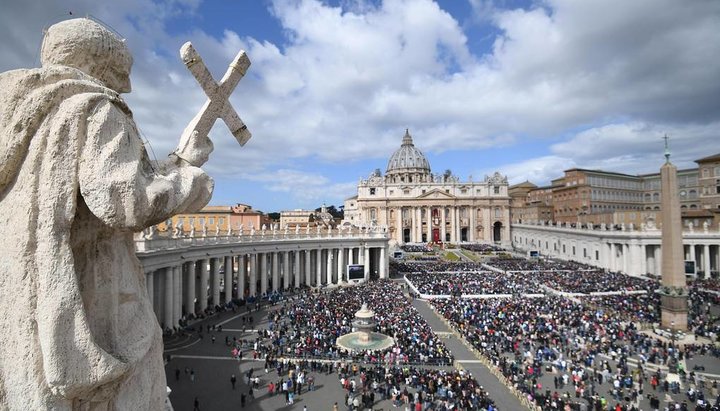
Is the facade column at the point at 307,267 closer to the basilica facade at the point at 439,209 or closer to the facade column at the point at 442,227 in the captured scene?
the basilica facade at the point at 439,209

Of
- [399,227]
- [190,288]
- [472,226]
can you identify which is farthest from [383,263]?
[472,226]

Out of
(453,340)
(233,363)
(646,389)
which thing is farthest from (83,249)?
(453,340)

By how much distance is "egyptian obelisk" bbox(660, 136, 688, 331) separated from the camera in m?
26.2

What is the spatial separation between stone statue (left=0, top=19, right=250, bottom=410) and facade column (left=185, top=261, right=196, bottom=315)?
3039cm

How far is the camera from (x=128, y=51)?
363 centimetres

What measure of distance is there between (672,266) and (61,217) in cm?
3371

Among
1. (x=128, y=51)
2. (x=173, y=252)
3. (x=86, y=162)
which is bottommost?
(x=173, y=252)

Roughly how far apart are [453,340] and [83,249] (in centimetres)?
2480

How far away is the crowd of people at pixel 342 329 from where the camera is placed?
72.5 ft

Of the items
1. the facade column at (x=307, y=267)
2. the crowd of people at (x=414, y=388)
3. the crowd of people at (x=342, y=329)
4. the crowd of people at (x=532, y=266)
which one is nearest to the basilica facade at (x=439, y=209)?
the crowd of people at (x=532, y=266)

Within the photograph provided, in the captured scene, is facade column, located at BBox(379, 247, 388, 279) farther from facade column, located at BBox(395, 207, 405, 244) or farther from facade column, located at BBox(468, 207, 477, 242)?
facade column, located at BBox(468, 207, 477, 242)

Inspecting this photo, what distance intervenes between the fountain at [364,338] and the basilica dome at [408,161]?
4562 inches

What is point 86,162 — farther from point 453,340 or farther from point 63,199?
point 453,340

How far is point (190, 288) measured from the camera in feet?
105
